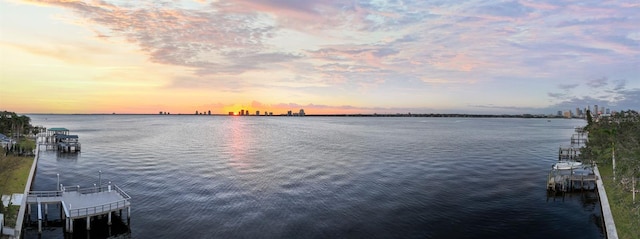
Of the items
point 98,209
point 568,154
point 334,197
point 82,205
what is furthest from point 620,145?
point 82,205

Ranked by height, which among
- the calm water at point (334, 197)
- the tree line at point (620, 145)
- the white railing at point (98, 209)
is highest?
the tree line at point (620, 145)

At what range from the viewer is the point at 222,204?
151ft

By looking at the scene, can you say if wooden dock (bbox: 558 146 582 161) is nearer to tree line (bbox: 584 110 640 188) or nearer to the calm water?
the calm water

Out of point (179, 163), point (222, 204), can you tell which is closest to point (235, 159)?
point (179, 163)

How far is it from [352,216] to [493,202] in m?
18.2

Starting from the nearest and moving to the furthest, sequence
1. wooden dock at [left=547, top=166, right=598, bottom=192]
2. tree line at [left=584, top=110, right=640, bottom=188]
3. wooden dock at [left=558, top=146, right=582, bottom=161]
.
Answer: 1. tree line at [left=584, top=110, right=640, bottom=188]
2. wooden dock at [left=547, top=166, right=598, bottom=192]
3. wooden dock at [left=558, top=146, right=582, bottom=161]

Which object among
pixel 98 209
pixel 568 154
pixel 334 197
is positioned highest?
pixel 568 154

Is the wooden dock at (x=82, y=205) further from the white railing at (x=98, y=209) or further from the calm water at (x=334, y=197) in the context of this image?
the calm water at (x=334, y=197)

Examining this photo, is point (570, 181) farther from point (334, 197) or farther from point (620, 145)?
point (334, 197)

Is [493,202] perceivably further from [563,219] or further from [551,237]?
[551,237]

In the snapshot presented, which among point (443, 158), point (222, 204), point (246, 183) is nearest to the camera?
point (222, 204)

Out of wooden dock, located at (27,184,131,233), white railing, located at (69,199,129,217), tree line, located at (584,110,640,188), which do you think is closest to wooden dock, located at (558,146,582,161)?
tree line, located at (584,110,640,188)

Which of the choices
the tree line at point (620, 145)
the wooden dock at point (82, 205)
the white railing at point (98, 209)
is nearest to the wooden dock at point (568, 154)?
the tree line at point (620, 145)

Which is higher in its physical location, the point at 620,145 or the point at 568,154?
the point at 620,145
